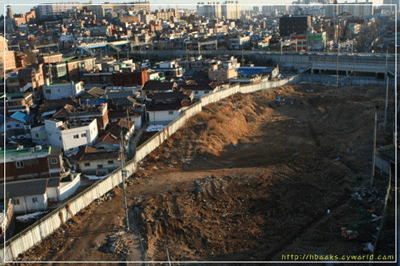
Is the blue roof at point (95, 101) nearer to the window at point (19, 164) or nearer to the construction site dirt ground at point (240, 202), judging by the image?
the construction site dirt ground at point (240, 202)

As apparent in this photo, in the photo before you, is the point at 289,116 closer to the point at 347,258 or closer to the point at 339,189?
the point at 339,189

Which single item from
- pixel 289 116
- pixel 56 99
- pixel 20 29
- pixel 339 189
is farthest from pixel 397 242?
pixel 20 29

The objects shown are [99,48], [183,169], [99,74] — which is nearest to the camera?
[183,169]

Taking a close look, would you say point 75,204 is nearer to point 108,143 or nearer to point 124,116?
point 108,143

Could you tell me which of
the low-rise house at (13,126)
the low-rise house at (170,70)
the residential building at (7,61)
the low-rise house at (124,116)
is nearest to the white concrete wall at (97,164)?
the low-rise house at (124,116)

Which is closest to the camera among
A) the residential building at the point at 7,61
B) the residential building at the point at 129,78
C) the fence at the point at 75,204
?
the fence at the point at 75,204

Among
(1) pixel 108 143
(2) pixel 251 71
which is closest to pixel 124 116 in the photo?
(1) pixel 108 143
